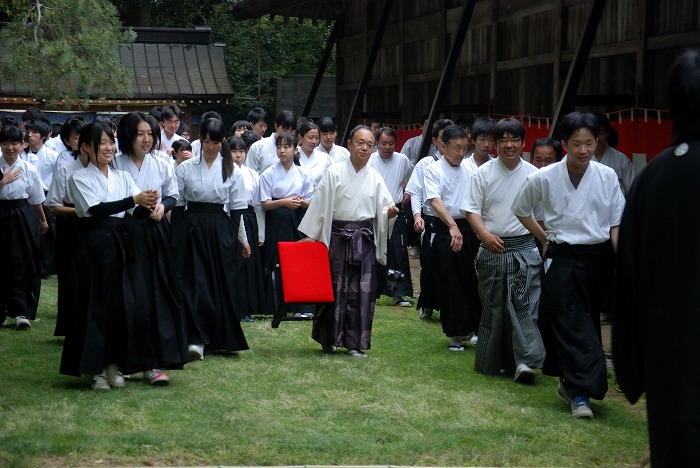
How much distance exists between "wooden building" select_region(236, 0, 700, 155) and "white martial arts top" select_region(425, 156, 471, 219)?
4.98 feet

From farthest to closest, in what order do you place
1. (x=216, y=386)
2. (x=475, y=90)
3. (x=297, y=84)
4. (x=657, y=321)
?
(x=297, y=84) → (x=475, y=90) → (x=216, y=386) → (x=657, y=321)

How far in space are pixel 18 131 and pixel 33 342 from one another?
252 cm

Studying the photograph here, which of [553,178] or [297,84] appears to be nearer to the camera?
[553,178]

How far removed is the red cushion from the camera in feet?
30.4

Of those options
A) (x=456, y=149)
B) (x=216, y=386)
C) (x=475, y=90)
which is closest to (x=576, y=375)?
(x=216, y=386)

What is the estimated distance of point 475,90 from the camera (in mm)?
17156

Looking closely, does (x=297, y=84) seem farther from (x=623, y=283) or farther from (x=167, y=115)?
(x=623, y=283)

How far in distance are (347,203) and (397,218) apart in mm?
3684

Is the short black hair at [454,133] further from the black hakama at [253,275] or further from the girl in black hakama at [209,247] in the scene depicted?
the black hakama at [253,275]

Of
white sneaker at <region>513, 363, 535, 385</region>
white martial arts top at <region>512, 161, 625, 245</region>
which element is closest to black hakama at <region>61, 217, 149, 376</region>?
white sneaker at <region>513, 363, 535, 385</region>

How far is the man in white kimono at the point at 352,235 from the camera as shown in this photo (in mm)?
9461

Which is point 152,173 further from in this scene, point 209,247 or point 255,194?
point 255,194

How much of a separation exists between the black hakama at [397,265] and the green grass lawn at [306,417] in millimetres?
3417

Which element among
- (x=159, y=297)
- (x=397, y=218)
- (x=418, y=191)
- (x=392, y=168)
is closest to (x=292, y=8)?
(x=392, y=168)
